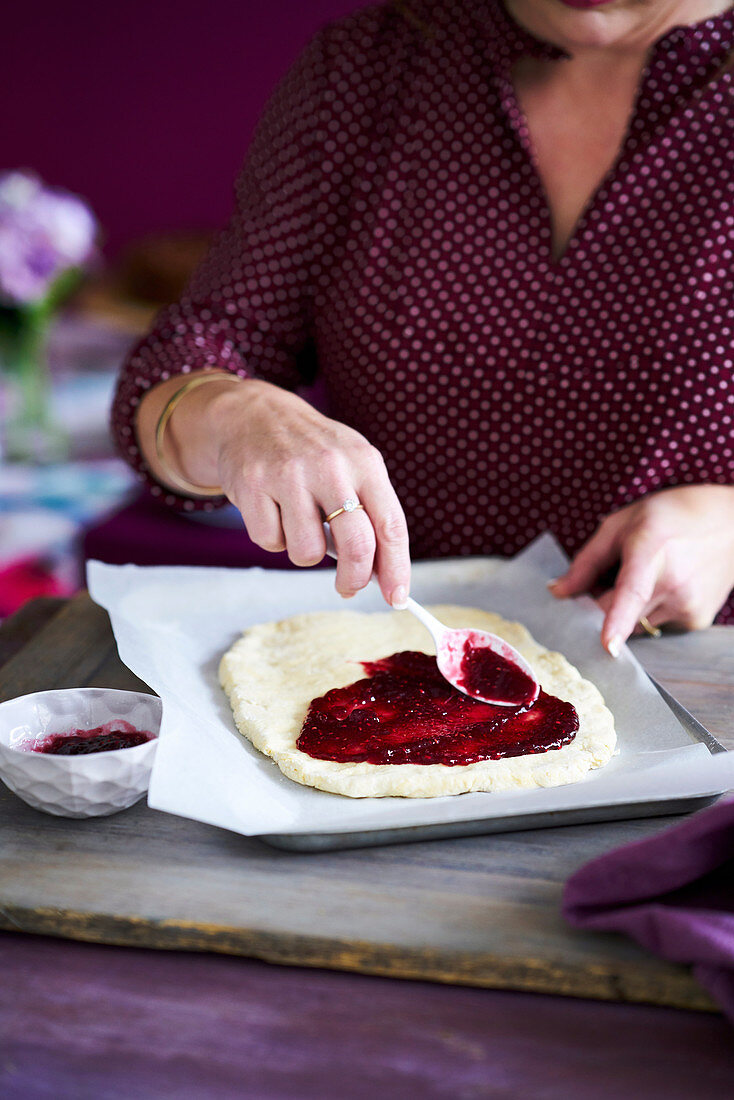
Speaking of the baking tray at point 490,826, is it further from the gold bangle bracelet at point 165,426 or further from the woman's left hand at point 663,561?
the gold bangle bracelet at point 165,426

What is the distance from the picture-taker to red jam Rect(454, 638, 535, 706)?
1128mm

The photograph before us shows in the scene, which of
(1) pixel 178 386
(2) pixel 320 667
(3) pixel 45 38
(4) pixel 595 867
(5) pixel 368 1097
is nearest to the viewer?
(5) pixel 368 1097

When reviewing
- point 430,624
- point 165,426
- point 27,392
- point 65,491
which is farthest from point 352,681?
point 27,392

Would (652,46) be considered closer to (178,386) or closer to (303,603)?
(178,386)

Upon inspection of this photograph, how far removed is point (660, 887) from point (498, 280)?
1.01m

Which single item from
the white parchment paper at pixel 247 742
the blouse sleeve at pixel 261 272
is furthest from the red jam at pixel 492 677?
the blouse sleeve at pixel 261 272

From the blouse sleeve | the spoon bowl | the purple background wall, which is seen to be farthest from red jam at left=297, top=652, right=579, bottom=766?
the purple background wall

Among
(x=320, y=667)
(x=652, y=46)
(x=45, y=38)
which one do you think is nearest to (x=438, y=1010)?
(x=320, y=667)

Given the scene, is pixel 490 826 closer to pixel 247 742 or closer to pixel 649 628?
pixel 247 742

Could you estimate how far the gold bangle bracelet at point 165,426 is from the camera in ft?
4.42

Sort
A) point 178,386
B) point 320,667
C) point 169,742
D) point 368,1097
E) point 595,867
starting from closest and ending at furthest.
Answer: point 368,1097
point 595,867
point 169,742
point 320,667
point 178,386

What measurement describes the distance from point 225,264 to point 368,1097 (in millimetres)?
1275

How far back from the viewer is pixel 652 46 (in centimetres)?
141

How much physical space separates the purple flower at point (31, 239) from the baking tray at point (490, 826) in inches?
83.5
